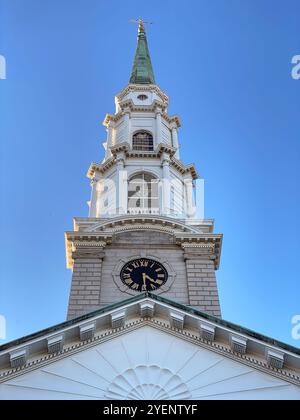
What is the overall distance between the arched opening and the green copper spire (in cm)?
1486

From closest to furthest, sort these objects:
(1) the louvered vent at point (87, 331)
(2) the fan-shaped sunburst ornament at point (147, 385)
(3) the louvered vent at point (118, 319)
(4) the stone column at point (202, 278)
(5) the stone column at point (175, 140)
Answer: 1. (2) the fan-shaped sunburst ornament at point (147, 385)
2. (1) the louvered vent at point (87, 331)
3. (3) the louvered vent at point (118, 319)
4. (4) the stone column at point (202, 278)
5. (5) the stone column at point (175, 140)

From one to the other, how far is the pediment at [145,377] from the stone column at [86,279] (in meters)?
7.75

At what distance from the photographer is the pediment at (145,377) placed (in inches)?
691

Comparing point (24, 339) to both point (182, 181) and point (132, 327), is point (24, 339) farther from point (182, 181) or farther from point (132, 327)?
point (182, 181)

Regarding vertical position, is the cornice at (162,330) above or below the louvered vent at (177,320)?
below

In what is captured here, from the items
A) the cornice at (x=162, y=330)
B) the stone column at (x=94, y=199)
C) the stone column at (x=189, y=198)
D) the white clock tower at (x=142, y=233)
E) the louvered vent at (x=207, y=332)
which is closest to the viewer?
the cornice at (x=162, y=330)

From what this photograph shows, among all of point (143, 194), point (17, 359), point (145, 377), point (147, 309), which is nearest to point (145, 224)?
point (143, 194)

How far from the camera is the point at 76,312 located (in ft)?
87.3

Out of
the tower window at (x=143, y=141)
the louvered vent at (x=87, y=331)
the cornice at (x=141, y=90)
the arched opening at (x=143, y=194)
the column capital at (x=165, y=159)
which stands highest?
the cornice at (x=141, y=90)

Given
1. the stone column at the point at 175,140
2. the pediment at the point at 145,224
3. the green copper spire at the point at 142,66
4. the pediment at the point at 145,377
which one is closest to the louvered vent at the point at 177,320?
the pediment at the point at 145,377

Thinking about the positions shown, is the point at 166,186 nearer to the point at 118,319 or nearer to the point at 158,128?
the point at 158,128

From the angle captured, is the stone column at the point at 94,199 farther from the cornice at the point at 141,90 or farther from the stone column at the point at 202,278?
the cornice at the point at 141,90

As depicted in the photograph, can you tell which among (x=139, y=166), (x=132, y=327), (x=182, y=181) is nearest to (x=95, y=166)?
(x=139, y=166)
